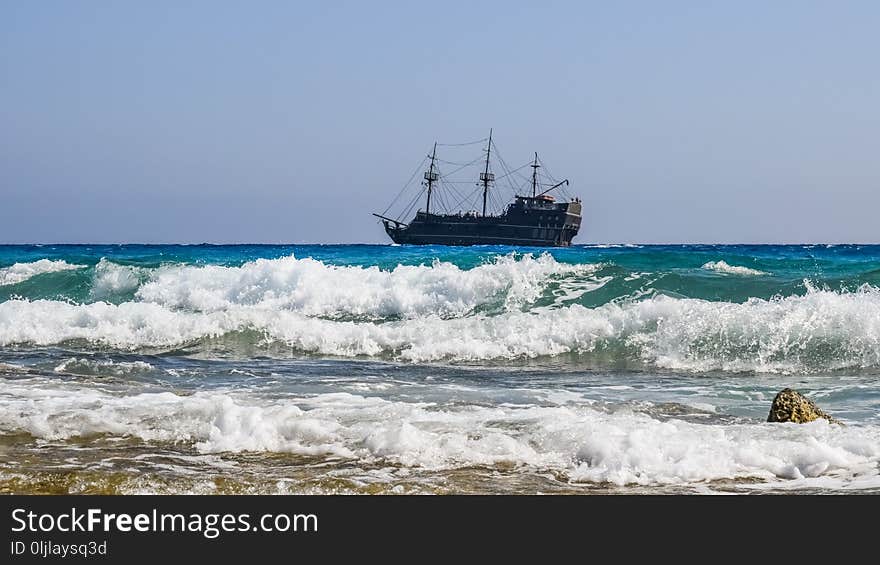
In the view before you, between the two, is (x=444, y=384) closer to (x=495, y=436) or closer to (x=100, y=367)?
(x=495, y=436)

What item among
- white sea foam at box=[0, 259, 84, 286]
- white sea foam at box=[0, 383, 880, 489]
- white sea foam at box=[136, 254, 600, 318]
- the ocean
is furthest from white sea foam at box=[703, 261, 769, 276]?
white sea foam at box=[0, 259, 84, 286]

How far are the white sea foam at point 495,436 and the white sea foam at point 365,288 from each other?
1017 centimetres

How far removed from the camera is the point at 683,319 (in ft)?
46.6

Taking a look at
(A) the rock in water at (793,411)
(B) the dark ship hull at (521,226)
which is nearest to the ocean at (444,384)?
(A) the rock in water at (793,411)

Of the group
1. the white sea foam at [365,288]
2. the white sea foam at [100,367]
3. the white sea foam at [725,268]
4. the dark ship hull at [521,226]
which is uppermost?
the dark ship hull at [521,226]

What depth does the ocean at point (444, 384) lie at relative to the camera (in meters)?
6.01

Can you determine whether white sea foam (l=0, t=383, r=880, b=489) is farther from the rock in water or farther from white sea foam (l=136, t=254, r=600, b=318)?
white sea foam (l=136, t=254, r=600, b=318)

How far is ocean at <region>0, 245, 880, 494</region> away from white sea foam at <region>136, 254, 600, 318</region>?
2.1 inches

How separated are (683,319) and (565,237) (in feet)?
216

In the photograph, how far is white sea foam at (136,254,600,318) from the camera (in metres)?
18.7

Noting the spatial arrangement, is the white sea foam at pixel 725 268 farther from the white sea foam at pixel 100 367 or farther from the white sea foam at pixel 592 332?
the white sea foam at pixel 100 367

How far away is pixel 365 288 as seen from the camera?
19.8 meters
